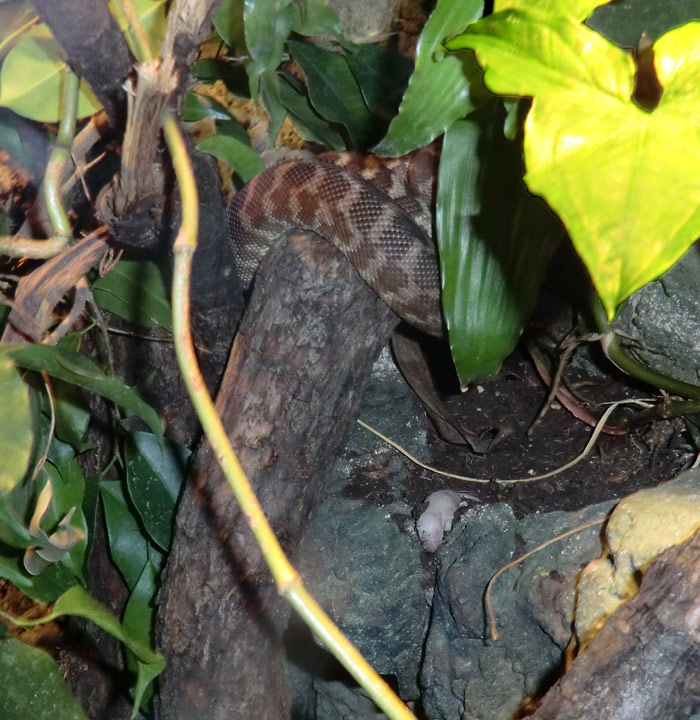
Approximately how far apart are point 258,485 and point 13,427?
1.65 feet

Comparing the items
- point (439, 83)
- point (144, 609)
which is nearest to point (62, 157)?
point (439, 83)

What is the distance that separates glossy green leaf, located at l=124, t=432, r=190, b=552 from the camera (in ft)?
4.54

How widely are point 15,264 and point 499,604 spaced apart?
1.10 metres

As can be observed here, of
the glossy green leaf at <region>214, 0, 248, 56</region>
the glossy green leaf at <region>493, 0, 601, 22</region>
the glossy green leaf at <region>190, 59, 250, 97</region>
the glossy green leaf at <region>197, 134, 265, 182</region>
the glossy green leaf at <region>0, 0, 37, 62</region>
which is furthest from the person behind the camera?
the glossy green leaf at <region>190, 59, 250, 97</region>

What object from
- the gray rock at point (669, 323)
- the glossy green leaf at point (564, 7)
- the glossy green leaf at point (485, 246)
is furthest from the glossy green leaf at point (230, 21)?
the gray rock at point (669, 323)

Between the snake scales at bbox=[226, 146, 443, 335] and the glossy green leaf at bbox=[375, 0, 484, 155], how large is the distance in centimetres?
40

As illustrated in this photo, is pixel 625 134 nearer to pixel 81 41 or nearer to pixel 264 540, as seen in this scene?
pixel 264 540

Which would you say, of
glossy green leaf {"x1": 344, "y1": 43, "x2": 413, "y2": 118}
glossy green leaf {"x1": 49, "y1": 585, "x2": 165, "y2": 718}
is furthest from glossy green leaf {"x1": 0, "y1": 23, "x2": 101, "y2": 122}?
glossy green leaf {"x1": 49, "y1": 585, "x2": 165, "y2": 718}

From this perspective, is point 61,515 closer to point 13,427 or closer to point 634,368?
point 13,427

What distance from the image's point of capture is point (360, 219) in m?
1.47

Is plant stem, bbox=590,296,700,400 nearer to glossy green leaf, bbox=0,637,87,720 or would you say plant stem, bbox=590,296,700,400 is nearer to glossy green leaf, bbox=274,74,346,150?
glossy green leaf, bbox=274,74,346,150

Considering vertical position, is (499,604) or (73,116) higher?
(73,116)

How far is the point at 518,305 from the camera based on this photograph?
120 centimetres

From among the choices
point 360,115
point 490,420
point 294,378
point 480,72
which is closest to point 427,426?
point 490,420
